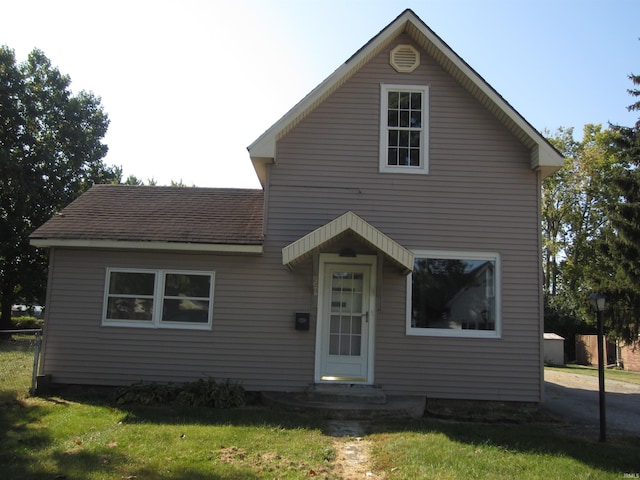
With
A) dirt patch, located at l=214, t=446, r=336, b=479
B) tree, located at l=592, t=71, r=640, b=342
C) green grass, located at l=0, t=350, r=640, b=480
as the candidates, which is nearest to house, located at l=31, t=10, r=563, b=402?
green grass, located at l=0, t=350, r=640, b=480

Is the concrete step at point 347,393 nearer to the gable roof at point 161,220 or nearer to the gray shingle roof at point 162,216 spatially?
the gable roof at point 161,220

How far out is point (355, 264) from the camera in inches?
394

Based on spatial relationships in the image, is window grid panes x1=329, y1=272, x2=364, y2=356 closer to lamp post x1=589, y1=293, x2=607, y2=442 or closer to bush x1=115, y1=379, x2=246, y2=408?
bush x1=115, y1=379, x2=246, y2=408

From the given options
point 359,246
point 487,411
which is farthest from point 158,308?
point 487,411

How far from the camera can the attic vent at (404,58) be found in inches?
410

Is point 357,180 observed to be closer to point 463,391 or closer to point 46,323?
point 463,391

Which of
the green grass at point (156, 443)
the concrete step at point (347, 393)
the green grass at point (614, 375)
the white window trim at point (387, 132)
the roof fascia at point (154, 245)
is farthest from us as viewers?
the green grass at point (614, 375)

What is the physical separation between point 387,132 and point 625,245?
15.9 m

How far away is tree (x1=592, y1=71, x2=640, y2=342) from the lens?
68.9ft

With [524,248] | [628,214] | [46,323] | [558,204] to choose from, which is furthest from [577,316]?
[46,323]

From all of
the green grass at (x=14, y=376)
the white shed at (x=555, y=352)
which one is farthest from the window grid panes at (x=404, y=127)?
the white shed at (x=555, y=352)

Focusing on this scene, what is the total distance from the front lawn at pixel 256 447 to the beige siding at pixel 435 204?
131 cm

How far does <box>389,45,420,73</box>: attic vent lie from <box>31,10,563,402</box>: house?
0.08 ft

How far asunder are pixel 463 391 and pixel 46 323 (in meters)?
8.00
